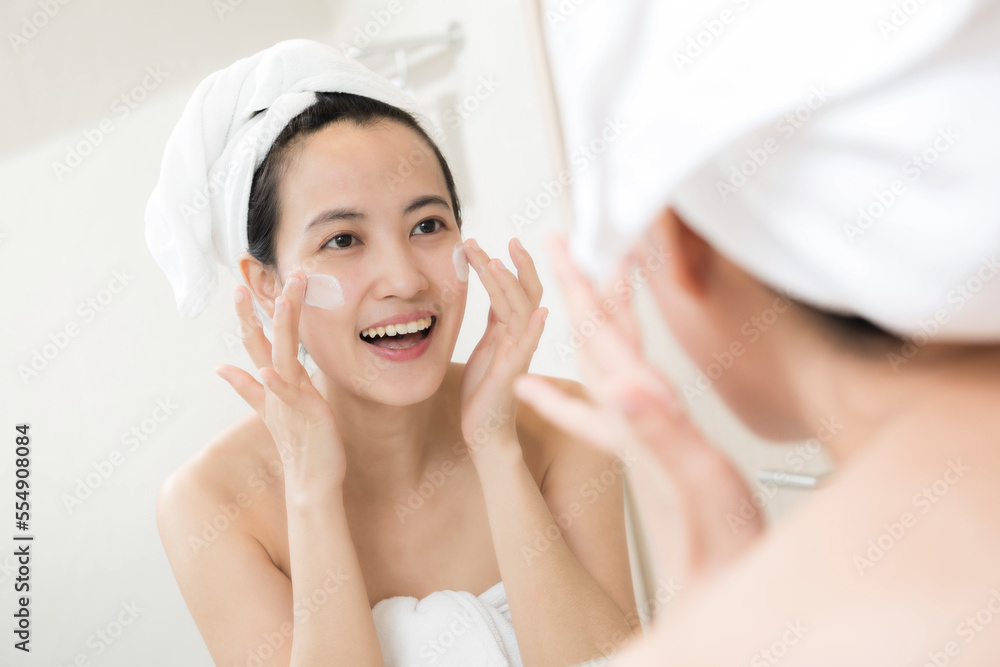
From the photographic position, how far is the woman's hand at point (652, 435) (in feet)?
0.90

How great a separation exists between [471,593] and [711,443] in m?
0.40

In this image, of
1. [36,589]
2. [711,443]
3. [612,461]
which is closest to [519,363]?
[612,461]

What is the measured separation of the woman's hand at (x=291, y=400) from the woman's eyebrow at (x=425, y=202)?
0.35 ft

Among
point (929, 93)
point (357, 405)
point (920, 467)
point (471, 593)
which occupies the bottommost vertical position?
point (471, 593)

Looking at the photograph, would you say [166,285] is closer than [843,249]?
No

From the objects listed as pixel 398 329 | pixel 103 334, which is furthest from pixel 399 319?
pixel 103 334

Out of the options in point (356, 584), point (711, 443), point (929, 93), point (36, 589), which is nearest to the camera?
point (929, 93)

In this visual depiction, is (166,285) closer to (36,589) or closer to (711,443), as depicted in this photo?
(36,589)

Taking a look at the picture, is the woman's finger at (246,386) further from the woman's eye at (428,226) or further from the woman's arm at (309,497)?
the woman's eye at (428,226)

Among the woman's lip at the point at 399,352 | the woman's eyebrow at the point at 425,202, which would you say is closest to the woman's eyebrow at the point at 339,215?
the woman's eyebrow at the point at 425,202

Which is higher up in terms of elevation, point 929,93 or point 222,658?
point 929,93

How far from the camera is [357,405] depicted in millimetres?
709

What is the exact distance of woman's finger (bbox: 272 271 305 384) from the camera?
0.55 m

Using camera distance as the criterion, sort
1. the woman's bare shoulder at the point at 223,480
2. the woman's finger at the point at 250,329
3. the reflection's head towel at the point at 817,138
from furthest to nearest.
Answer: the woman's bare shoulder at the point at 223,480 < the woman's finger at the point at 250,329 < the reflection's head towel at the point at 817,138
